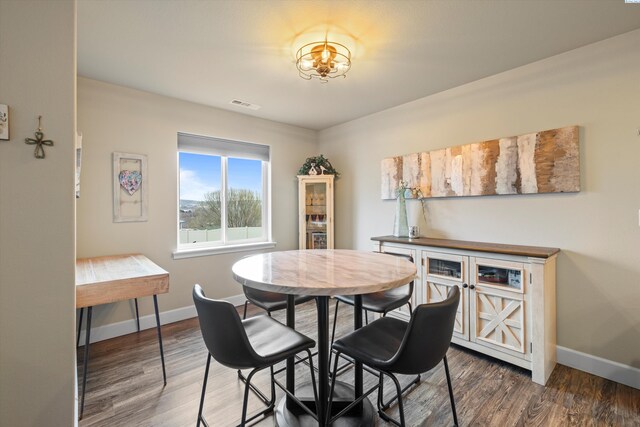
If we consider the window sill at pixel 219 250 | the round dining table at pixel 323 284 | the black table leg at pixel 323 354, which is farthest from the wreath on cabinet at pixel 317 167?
the black table leg at pixel 323 354

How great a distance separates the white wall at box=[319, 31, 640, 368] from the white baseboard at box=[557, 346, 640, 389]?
0.04 metres

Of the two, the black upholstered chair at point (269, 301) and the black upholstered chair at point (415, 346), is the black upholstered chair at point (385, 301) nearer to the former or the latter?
the black upholstered chair at point (269, 301)

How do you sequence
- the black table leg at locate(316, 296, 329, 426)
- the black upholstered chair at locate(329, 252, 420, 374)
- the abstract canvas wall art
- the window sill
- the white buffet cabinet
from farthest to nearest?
the window sill
the abstract canvas wall art
the white buffet cabinet
the black upholstered chair at locate(329, 252, 420, 374)
the black table leg at locate(316, 296, 329, 426)

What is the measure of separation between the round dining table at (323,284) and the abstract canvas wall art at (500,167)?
145 centimetres

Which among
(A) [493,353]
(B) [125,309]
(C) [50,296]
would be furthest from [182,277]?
(A) [493,353]

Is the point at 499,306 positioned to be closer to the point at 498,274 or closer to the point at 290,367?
the point at 498,274

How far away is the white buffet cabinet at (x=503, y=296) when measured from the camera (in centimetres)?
204

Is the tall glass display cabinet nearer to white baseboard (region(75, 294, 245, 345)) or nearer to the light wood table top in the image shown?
white baseboard (region(75, 294, 245, 345))

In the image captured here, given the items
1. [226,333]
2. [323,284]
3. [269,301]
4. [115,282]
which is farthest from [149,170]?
[323,284]

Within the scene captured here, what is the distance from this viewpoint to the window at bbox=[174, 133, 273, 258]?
11.0 feet

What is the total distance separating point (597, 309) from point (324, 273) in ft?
7.24

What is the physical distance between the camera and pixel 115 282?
1899 millimetres

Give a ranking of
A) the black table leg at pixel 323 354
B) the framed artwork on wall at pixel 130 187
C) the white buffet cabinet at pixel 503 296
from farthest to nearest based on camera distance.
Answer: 1. the framed artwork on wall at pixel 130 187
2. the white buffet cabinet at pixel 503 296
3. the black table leg at pixel 323 354

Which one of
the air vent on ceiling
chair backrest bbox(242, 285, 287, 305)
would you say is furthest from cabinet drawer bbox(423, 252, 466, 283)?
the air vent on ceiling
